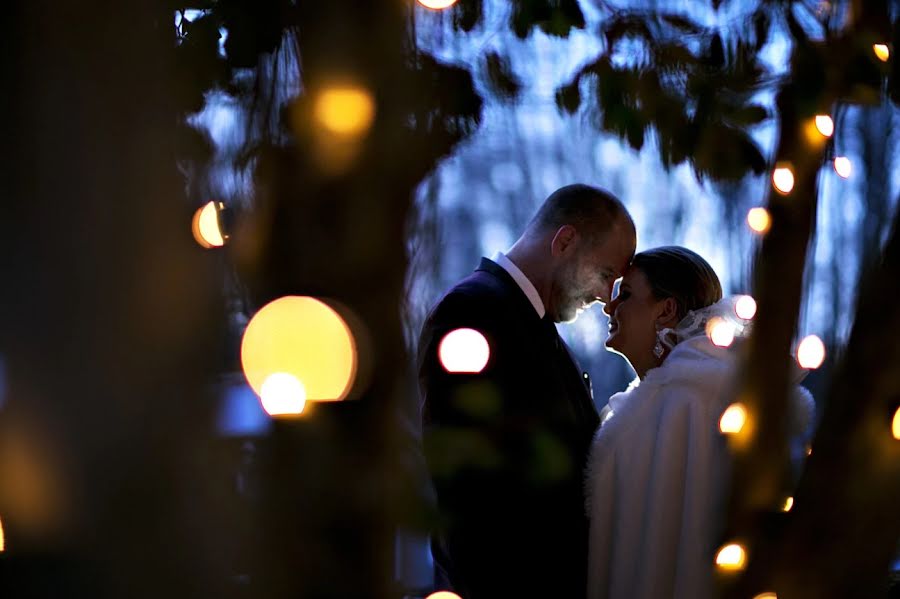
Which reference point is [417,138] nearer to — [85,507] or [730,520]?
[85,507]

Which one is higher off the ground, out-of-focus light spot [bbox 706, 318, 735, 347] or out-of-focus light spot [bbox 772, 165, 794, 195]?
out-of-focus light spot [bbox 706, 318, 735, 347]

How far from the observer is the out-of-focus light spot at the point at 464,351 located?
6.68 feet

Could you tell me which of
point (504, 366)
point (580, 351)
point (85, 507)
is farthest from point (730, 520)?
point (580, 351)

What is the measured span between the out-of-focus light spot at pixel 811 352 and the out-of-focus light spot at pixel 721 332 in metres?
0.45

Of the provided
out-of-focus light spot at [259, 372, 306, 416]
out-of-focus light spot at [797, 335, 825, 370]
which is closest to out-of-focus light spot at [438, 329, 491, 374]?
out-of-focus light spot at [797, 335, 825, 370]

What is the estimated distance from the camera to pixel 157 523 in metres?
0.50

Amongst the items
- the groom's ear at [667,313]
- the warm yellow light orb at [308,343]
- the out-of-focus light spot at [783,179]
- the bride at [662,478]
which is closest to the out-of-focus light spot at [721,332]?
the bride at [662,478]

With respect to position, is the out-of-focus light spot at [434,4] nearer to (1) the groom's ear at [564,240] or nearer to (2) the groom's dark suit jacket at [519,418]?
(2) the groom's dark suit jacket at [519,418]

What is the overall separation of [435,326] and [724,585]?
4.65ft

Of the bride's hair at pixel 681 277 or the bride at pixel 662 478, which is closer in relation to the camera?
the bride at pixel 662 478

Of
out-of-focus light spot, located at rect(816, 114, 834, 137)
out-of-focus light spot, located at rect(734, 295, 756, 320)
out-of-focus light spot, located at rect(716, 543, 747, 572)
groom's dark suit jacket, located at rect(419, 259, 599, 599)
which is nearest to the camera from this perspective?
out-of-focus light spot, located at rect(716, 543, 747, 572)

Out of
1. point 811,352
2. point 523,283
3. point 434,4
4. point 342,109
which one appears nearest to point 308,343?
point 342,109

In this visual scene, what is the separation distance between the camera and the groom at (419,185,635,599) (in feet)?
6.39

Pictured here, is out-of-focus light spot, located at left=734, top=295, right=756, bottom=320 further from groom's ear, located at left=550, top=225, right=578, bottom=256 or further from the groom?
groom's ear, located at left=550, top=225, right=578, bottom=256
